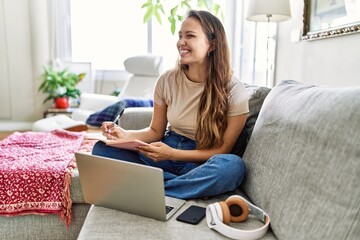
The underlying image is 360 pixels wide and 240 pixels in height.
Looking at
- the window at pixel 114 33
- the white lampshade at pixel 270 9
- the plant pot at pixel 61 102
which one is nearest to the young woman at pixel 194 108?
the white lampshade at pixel 270 9

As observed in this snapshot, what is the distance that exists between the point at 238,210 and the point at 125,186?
12.5 inches

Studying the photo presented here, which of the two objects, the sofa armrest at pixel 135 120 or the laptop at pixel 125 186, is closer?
the laptop at pixel 125 186

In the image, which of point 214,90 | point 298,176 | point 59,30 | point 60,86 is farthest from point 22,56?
point 298,176

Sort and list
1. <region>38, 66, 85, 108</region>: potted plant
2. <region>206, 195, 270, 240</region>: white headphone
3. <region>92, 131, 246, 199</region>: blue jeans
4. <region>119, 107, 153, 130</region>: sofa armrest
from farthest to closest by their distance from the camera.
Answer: <region>38, 66, 85, 108</region>: potted plant → <region>119, 107, 153, 130</region>: sofa armrest → <region>92, 131, 246, 199</region>: blue jeans → <region>206, 195, 270, 240</region>: white headphone

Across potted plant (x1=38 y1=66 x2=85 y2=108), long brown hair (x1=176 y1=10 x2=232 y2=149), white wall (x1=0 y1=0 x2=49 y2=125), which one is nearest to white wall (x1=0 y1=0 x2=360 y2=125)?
white wall (x1=0 y1=0 x2=49 y2=125)

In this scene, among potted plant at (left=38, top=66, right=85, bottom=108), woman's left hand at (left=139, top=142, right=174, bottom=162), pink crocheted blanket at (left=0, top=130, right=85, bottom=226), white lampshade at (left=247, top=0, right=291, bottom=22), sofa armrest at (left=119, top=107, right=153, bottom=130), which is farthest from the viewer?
potted plant at (left=38, top=66, right=85, bottom=108)

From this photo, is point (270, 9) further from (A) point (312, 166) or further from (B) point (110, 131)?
(A) point (312, 166)

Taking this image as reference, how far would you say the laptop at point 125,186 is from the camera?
0.85 meters

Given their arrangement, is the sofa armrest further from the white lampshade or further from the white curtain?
the white curtain

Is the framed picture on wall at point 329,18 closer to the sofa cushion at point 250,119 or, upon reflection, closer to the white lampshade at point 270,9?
the white lampshade at point 270,9

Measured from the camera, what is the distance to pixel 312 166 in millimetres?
764

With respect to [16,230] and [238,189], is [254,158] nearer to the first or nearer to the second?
[238,189]

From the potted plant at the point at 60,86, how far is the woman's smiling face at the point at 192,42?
2496 mm

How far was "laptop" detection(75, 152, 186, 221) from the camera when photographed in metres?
0.85
